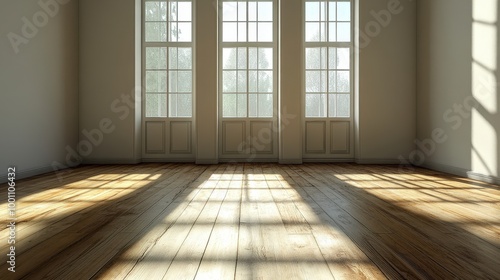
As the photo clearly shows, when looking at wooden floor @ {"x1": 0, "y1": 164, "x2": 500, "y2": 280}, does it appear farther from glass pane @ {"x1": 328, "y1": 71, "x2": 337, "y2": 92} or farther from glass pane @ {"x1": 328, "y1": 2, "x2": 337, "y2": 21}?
glass pane @ {"x1": 328, "y1": 2, "x2": 337, "y2": 21}

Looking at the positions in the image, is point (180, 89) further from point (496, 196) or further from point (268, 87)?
point (496, 196)

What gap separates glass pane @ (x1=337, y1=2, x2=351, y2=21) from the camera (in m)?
7.65

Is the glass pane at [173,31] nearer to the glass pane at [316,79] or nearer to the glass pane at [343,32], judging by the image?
the glass pane at [316,79]

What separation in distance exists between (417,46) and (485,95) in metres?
2.52

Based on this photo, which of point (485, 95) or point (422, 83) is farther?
point (422, 83)

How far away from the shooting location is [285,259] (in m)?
1.88

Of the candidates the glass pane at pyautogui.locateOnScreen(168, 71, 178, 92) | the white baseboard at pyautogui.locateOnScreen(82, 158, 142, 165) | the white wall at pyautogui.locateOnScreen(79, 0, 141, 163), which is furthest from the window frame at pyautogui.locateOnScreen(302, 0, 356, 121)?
the white baseboard at pyautogui.locateOnScreen(82, 158, 142, 165)

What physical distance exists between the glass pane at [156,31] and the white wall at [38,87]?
1.36 metres

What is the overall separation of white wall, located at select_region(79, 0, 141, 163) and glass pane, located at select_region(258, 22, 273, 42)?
99.2 inches

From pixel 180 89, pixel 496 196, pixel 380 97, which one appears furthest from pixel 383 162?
pixel 180 89

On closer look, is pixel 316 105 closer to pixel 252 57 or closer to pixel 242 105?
pixel 242 105

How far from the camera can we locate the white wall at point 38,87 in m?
4.86

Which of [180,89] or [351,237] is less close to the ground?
[180,89]

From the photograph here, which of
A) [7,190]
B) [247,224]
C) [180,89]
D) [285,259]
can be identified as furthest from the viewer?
[180,89]
